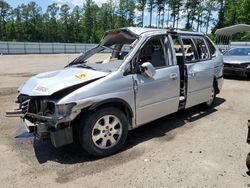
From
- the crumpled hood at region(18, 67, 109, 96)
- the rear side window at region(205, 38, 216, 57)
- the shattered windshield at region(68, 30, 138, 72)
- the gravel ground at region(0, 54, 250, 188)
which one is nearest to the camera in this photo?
the gravel ground at region(0, 54, 250, 188)

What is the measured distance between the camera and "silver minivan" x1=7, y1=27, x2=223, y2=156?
4.04m

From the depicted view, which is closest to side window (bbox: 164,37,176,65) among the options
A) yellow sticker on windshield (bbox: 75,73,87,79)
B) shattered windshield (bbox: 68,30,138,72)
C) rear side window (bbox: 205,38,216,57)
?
shattered windshield (bbox: 68,30,138,72)

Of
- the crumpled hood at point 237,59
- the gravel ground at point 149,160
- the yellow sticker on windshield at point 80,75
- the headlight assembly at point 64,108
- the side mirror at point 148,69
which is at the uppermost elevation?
the side mirror at point 148,69

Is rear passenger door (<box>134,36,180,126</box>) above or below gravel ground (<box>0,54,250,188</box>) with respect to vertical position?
above

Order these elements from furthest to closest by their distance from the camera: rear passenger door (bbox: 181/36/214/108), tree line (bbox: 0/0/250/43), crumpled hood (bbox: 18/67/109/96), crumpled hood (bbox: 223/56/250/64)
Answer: tree line (bbox: 0/0/250/43)
crumpled hood (bbox: 223/56/250/64)
rear passenger door (bbox: 181/36/214/108)
crumpled hood (bbox: 18/67/109/96)

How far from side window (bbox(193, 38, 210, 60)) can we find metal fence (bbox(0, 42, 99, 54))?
32.1m

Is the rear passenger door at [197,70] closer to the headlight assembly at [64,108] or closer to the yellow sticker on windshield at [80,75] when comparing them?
the yellow sticker on windshield at [80,75]

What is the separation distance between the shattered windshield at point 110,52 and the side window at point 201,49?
1.93m

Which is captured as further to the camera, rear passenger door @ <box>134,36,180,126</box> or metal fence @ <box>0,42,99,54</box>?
metal fence @ <box>0,42,99,54</box>

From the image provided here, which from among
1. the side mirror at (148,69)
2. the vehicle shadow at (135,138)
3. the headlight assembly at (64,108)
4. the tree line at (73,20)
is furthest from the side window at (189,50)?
the tree line at (73,20)

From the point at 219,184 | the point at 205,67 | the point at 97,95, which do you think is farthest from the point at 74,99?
the point at 205,67

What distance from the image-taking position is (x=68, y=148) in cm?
472

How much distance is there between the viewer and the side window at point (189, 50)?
6.00m

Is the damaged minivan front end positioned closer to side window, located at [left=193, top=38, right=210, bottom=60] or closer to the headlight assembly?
the headlight assembly
